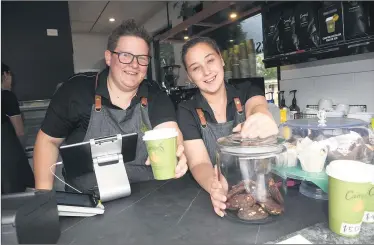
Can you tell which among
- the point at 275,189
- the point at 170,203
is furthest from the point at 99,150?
the point at 275,189

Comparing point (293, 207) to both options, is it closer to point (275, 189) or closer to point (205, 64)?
point (275, 189)

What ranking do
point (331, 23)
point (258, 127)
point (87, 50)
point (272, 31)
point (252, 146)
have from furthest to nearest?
point (87, 50)
point (272, 31)
point (331, 23)
point (258, 127)
point (252, 146)

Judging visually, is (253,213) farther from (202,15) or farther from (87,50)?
(87,50)

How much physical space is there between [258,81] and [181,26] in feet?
3.66

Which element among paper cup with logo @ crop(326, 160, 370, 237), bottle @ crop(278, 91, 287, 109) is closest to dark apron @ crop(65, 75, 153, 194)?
paper cup with logo @ crop(326, 160, 370, 237)

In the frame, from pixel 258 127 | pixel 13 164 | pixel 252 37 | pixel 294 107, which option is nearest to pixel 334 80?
pixel 294 107

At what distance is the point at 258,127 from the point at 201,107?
1.67ft

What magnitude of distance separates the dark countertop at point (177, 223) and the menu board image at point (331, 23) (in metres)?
1.47

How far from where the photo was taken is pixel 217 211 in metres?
0.93

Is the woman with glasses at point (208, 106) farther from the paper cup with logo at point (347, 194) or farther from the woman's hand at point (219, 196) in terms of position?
the paper cup with logo at point (347, 194)

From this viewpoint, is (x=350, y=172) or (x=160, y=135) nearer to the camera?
(x=350, y=172)

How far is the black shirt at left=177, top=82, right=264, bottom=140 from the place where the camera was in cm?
143

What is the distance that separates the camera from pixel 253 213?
2.87 ft

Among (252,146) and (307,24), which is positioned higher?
(307,24)
